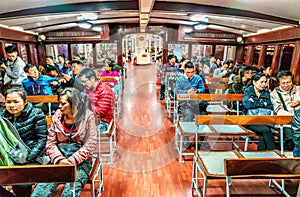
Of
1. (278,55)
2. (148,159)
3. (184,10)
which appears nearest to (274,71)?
(278,55)

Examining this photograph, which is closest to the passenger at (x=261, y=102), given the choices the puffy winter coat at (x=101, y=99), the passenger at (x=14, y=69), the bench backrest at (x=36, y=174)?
the puffy winter coat at (x=101, y=99)

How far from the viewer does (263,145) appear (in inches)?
118

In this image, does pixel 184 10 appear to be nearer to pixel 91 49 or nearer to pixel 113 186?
pixel 113 186

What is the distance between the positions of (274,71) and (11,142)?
6299 millimetres

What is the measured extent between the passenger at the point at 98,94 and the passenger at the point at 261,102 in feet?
6.41

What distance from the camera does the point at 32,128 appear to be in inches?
81.7

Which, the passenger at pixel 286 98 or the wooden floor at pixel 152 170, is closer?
the wooden floor at pixel 152 170

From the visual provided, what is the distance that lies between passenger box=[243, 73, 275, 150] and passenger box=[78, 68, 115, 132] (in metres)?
1.95

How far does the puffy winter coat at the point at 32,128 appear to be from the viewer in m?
2.03

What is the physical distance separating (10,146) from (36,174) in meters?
0.57

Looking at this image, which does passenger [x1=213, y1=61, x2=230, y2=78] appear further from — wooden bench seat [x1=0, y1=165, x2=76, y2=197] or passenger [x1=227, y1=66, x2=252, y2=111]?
wooden bench seat [x1=0, y1=165, x2=76, y2=197]

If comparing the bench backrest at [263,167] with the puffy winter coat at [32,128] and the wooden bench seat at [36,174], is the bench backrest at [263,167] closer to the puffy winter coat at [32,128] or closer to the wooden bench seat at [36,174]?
the wooden bench seat at [36,174]

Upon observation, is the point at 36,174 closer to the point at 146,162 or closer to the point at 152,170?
the point at 152,170

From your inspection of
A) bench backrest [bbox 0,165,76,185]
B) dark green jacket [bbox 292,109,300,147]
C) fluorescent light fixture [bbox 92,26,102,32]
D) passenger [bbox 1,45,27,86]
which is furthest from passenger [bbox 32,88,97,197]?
fluorescent light fixture [bbox 92,26,102,32]
